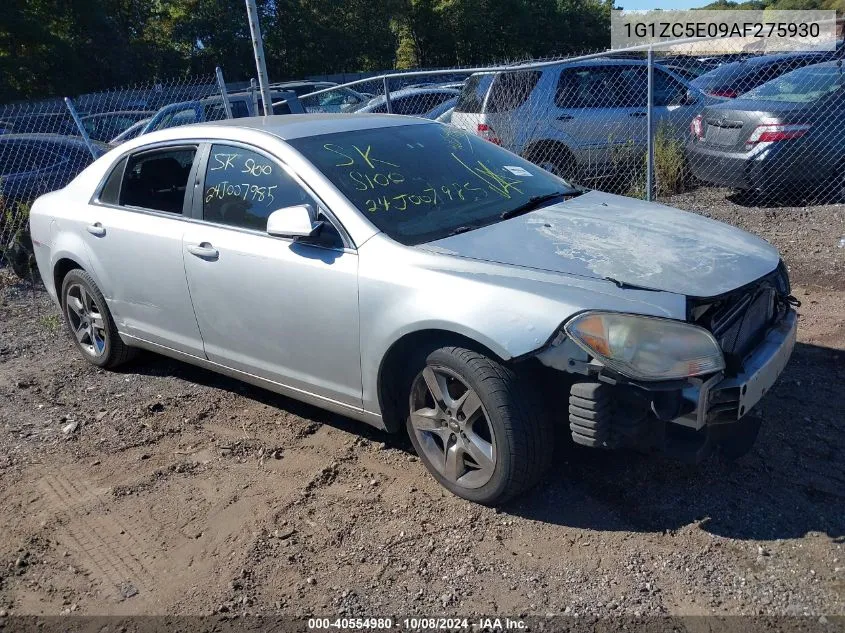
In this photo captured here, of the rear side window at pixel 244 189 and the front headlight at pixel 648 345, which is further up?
the rear side window at pixel 244 189

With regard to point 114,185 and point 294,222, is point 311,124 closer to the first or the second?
point 294,222

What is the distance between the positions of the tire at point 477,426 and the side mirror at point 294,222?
0.82 metres

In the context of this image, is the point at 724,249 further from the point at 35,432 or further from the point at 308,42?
the point at 308,42

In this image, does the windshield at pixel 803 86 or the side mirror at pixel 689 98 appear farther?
the side mirror at pixel 689 98

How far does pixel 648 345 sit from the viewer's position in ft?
9.87

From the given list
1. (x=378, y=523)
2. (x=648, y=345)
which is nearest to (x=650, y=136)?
(x=648, y=345)

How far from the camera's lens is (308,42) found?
1309 inches

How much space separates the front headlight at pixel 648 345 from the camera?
9.82ft

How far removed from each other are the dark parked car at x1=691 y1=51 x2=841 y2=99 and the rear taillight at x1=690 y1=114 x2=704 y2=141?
1.53 meters

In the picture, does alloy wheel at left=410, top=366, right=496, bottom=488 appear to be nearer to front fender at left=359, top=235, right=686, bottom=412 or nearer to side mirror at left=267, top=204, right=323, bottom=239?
front fender at left=359, top=235, right=686, bottom=412

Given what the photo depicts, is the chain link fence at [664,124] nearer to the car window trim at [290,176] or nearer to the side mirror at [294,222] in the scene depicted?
the car window trim at [290,176]

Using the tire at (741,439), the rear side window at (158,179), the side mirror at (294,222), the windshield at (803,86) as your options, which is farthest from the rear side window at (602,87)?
the tire at (741,439)

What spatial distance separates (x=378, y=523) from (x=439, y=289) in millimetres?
1075

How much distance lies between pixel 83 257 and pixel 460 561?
335 cm
